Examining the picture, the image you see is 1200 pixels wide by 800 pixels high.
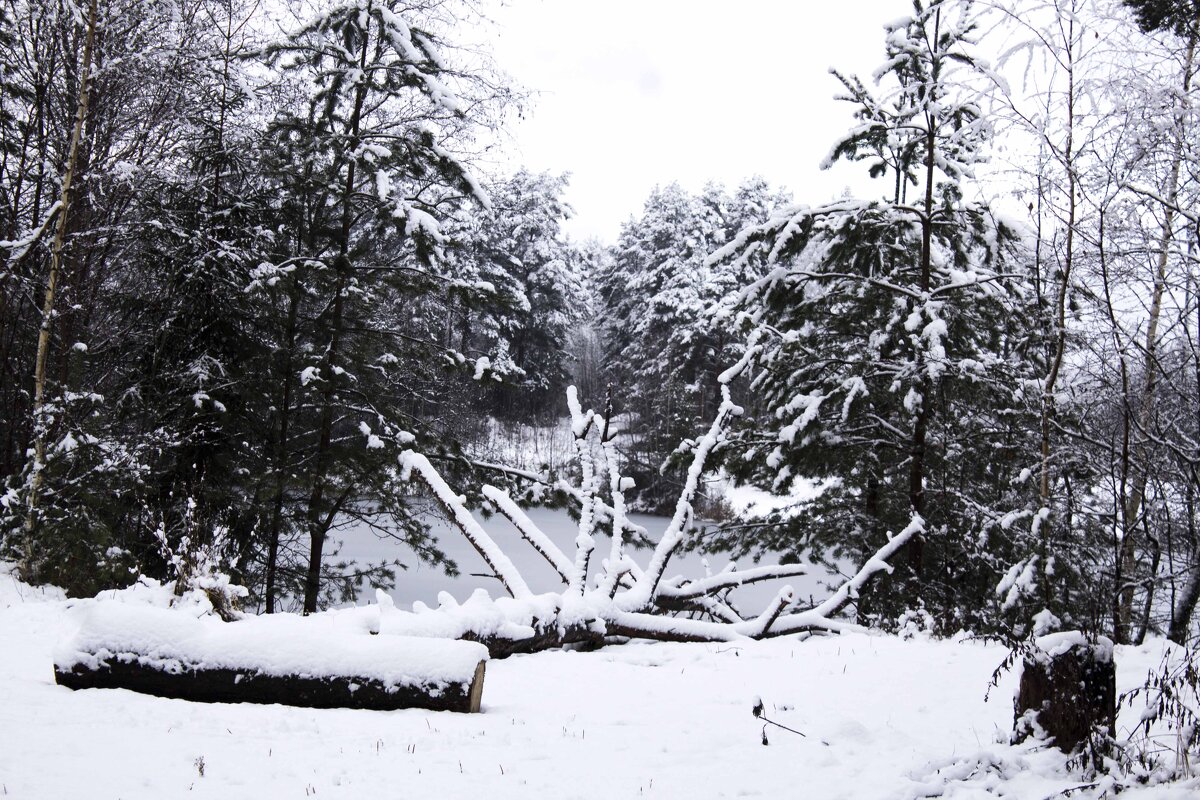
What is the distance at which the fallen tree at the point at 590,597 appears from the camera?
5746mm

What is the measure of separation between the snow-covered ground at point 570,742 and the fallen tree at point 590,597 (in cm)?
65

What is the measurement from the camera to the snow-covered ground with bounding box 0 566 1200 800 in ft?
9.85

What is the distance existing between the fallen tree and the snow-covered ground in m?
0.65

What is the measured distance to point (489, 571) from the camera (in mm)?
18750

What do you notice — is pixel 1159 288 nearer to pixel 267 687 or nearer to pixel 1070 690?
pixel 1070 690

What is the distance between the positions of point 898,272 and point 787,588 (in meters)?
4.95

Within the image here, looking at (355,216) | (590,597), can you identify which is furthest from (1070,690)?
(355,216)

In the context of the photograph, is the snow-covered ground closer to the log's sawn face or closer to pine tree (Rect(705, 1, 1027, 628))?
the log's sawn face

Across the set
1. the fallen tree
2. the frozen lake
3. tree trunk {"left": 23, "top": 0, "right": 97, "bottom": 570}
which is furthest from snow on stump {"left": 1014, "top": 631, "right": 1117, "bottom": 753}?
the frozen lake

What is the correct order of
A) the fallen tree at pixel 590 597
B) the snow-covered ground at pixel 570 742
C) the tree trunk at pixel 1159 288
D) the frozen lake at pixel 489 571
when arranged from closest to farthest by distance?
1. the snow-covered ground at pixel 570 742
2. the tree trunk at pixel 1159 288
3. the fallen tree at pixel 590 597
4. the frozen lake at pixel 489 571

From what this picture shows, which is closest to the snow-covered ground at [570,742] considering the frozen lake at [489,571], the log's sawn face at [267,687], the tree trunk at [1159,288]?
the log's sawn face at [267,687]

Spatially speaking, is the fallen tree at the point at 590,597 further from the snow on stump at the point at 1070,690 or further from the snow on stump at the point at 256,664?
the snow on stump at the point at 1070,690

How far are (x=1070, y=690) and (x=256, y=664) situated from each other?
3.99m

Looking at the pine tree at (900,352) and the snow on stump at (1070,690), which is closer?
the snow on stump at (1070,690)
